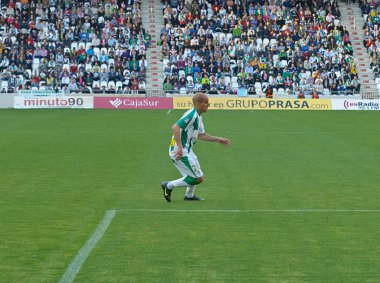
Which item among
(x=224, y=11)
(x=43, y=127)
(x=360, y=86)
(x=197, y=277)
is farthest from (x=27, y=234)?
(x=224, y=11)

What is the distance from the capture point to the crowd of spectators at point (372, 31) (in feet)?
184

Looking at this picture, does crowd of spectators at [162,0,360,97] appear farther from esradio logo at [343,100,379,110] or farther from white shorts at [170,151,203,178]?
white shorts at [170,151,203,178]

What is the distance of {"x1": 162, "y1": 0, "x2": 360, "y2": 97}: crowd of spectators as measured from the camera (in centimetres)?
5219

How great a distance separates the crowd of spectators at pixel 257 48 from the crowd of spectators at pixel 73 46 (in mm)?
2359

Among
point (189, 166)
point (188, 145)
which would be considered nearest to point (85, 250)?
point (189, 166)

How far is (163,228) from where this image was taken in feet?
33.4

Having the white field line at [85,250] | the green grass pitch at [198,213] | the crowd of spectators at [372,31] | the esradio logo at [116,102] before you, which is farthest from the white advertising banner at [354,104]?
the white field line at [85,250]

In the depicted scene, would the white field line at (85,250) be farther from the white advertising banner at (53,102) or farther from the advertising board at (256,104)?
the advertising board at (256,104)

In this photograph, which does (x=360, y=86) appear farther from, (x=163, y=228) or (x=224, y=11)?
(x=163, y=228)

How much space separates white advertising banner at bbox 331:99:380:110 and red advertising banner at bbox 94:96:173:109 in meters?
9.99

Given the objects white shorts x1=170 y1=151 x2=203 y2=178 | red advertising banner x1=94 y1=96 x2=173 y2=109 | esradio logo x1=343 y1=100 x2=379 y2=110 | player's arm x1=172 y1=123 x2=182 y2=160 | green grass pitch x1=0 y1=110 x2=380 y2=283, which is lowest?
esradio logo x1=343 y1=100 x2=379 y2=110

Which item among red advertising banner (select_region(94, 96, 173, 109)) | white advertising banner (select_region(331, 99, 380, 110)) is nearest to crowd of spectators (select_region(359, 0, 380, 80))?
white advertising banner (select_region(331, 99, 380, 110))

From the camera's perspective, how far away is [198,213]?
11445 mm

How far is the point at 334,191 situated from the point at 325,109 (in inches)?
1363
